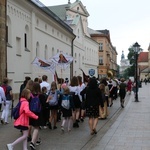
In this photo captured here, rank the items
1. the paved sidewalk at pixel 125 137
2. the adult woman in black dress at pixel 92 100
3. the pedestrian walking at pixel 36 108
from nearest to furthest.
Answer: the pedestrian walking at pixel 36 108, the paved sidewalk at pixel 125 137, the adult woman in black dress at pixel 92 100

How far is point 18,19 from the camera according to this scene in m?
25.2

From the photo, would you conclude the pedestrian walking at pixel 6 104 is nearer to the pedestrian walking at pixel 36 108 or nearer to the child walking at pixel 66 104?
the child walking at pixel 66 104

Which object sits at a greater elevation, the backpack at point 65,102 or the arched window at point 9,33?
the arched window at point 9,33

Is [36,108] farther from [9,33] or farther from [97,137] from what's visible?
[9,33]

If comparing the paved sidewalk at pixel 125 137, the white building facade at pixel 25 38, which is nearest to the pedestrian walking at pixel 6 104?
the paved sidewalk at pixel 125 137

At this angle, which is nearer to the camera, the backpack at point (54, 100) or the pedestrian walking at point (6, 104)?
the backpack at point (54, 100)

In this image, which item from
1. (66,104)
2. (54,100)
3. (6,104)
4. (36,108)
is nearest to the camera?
(36,108)

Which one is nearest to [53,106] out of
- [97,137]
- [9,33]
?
[97,137]

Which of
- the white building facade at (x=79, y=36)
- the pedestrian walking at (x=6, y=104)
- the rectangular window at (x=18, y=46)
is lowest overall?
the pedestrian walking at (x=6, y=104)

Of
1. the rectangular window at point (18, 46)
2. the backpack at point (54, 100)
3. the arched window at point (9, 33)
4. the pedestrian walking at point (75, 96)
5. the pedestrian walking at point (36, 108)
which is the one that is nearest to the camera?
the pedestrian walking at point (36, 108)

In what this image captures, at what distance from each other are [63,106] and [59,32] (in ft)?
99.0

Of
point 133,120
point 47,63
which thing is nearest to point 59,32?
point 47,63

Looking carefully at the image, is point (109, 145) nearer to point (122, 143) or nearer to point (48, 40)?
point (122, 143)

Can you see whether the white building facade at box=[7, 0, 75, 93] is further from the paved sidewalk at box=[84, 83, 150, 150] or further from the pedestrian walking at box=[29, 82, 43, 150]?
the pedestrian walking at box=[29, 82, 43, 150]
